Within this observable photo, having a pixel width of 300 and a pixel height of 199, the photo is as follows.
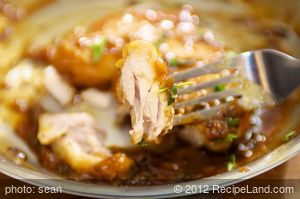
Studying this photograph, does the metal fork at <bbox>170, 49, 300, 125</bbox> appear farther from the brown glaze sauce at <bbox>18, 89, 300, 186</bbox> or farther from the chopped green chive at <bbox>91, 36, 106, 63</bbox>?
the chopped green chive at <bbox>91, 36, 106, 63</bbox>

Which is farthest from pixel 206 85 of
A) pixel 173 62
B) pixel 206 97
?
pixel 173 62

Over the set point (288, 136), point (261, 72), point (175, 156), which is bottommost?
point (175, 156)

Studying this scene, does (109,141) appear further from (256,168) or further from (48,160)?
(256,168)

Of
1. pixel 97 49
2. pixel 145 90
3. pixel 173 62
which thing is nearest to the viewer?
pixel 145 90

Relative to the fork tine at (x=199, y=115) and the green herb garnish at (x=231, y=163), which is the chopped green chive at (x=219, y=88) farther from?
the green herb garnish at (x=231, y=163)

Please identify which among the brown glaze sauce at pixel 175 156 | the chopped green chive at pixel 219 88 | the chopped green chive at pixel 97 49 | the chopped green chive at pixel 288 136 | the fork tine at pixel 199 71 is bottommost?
the brown glaze sauce at pixel 175 156

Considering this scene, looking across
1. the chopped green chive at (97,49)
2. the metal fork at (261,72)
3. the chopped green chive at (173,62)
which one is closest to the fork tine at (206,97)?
the metal fork at (261,72)

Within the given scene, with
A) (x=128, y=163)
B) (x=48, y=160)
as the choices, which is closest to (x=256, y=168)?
(x=128, y=163)

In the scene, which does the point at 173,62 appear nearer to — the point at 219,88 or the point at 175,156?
the point at 219,88
